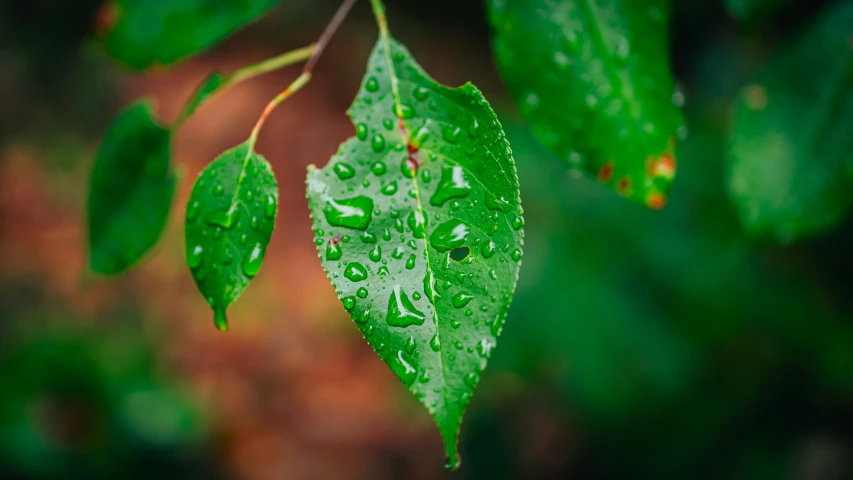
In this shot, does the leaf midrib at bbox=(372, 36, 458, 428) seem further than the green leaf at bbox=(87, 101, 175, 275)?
No

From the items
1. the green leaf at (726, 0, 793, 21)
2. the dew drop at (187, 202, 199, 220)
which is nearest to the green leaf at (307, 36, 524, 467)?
the dew drop at (187, 202, 199, 220)

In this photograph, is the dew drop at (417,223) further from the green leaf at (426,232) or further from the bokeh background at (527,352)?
the bokeh background at (527,352)

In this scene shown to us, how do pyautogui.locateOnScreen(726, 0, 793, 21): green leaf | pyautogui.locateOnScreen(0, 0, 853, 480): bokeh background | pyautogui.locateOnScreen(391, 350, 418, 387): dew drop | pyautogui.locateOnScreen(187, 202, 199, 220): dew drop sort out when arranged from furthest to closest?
pyautogui.locateOnScreen(0, 0, 853, 480): bokeh background, pyautogui.locateOnScreen(726, 0, 793, 21): green leaf, pyautogui.locateOnScreen(187, 202, 199, 220): dew drop, pyautogui.locateOnScreen(391, 350, 418, 387): dew drop

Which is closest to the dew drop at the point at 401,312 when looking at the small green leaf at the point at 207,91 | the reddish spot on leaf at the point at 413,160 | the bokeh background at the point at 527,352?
the reddish spot on leaf at the point at 413,160

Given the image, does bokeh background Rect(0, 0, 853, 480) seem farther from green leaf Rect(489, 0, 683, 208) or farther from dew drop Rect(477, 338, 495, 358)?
dew drop Rect(477, 338, 495, 358)

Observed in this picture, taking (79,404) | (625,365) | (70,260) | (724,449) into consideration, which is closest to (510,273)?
(625,365)
